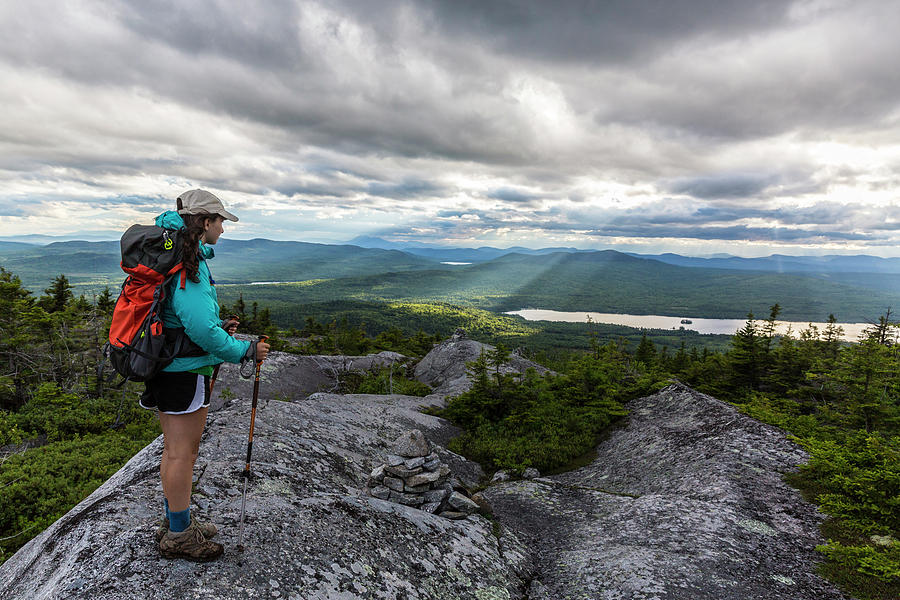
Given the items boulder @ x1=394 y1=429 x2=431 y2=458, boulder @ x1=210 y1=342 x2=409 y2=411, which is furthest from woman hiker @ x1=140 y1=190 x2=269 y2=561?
boulder @ x1=210 y1=342 x2=409 y2=411

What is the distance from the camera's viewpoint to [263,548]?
482cm

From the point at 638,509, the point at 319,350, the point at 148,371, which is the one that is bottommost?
the point at 319,350

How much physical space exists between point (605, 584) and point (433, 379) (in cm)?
3047

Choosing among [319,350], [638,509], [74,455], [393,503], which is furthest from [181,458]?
[319,350]

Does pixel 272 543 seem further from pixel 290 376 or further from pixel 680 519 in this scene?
pixel 290 376

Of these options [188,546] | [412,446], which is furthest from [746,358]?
[188,546]

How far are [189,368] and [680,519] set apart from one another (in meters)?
9.19

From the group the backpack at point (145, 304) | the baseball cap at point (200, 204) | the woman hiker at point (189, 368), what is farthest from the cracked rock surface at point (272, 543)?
the baseball cap at point (200, 204)

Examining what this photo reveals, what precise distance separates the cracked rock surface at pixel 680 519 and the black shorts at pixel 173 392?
620cm

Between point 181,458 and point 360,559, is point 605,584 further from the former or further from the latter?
point 181,458

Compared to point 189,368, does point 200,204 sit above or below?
above

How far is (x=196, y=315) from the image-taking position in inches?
150

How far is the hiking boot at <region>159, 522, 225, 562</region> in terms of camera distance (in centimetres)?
421

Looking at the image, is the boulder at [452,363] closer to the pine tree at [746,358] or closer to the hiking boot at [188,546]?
the pine tree at [746,358]
